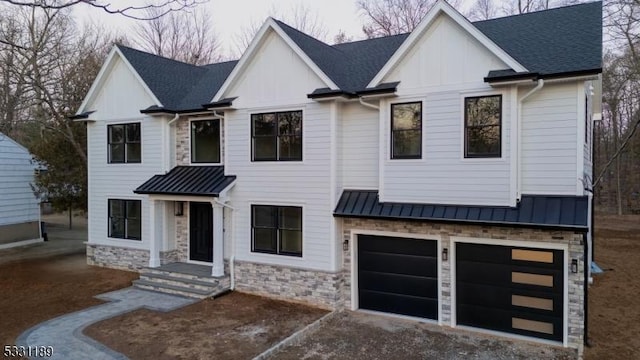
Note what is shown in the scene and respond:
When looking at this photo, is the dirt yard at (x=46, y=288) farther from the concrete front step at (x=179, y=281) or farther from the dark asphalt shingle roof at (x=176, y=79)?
the dark asphalt shingle roof at (x=176, y=79)

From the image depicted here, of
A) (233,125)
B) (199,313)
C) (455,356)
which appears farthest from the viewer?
A: (233,125)

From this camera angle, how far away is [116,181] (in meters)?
14.8

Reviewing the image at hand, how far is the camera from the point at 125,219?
1464 cm

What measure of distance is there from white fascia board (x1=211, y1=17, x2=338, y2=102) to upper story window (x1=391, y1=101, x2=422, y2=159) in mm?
1653

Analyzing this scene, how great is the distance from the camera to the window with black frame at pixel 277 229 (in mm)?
11125

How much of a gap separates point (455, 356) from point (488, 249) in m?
2.41

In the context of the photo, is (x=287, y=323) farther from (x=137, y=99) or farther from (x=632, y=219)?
(x=632, y=219)

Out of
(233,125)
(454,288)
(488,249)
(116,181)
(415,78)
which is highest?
(415,78)

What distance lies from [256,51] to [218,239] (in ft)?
17.4

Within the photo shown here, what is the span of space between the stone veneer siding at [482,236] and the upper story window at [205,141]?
17.3 ft

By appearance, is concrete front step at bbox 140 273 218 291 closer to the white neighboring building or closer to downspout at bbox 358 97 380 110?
downspout at bbox 358 97 380 110

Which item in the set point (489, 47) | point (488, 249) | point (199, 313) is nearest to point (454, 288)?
point (488, 249)

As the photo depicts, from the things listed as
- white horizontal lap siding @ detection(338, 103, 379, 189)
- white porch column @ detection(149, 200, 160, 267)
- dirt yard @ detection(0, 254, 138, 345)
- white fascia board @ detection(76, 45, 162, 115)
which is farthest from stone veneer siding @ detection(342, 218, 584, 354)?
white fascia board @ detection(76, 45, 162, 115)

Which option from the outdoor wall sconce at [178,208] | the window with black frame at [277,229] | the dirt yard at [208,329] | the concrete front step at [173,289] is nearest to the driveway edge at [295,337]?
the dirt yard at [208,329]
